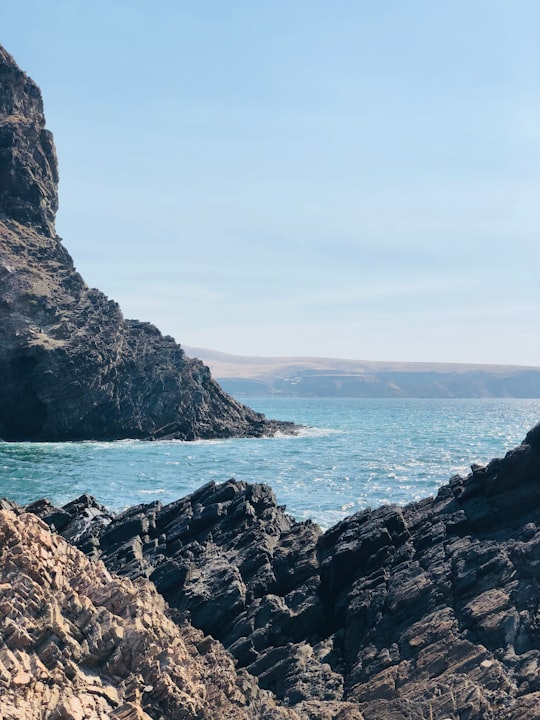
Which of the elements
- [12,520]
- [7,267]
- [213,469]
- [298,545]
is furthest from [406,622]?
[7,267]

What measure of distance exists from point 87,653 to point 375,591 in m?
10.3

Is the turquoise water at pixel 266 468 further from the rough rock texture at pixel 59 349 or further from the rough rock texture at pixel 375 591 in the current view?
the rough rock texture at pixel 375 591

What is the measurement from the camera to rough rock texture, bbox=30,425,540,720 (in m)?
18.9

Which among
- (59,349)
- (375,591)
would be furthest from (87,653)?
(59,349)

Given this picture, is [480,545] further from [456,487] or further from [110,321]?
[110,321]

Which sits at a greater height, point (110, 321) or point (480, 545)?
point (110, 321)

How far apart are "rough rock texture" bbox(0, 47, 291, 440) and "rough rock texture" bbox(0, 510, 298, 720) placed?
257 feet

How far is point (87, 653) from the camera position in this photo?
53.9 feet

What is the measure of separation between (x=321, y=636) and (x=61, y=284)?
91.7 meters

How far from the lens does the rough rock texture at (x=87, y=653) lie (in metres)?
15.0

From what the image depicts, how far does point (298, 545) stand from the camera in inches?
1116

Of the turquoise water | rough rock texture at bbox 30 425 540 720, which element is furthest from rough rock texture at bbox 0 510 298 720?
the turquoise water

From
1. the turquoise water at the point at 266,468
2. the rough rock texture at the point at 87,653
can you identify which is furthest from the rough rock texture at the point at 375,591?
the turquoise water at the point at 266,468

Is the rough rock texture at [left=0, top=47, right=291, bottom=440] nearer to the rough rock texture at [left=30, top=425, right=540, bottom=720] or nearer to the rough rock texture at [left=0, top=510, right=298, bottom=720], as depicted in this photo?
the rough rock texture at [left=30, top=425, right=540, bottom=720]
